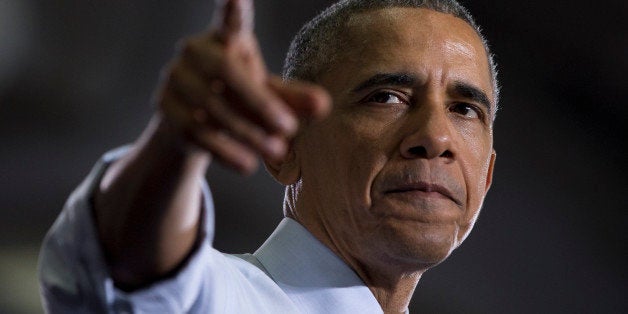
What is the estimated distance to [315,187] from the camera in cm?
139

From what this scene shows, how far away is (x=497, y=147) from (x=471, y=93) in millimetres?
1241

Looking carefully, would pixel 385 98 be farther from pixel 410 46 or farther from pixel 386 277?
pixel 386 277

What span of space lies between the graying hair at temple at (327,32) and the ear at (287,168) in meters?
0.13

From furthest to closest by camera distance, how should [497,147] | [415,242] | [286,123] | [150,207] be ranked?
[497,147], [415,242], [150,207], [286,123]

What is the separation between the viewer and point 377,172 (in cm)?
130

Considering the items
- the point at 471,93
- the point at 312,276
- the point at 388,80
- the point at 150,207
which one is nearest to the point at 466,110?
the point at 471,93

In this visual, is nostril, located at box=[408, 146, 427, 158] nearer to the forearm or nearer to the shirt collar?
the shirt collar

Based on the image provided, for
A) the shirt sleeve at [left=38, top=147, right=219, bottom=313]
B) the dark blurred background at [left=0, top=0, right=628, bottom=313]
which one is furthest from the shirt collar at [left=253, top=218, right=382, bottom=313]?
the dark blurred background at [left=0, top=0, right=628, bottom=313]

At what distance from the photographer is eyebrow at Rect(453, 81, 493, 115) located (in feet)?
4.55

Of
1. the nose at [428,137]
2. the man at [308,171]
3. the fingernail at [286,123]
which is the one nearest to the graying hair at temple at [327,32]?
the man at [308,171]

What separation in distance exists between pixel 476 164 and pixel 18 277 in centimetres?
148

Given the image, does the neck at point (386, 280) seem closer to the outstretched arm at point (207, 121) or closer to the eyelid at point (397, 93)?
the eyelid at point (397, 93)

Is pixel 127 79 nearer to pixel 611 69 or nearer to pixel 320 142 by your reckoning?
pixel 320 142

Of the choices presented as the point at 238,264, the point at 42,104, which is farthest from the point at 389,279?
the point at 42,104
